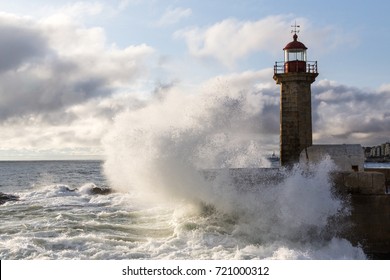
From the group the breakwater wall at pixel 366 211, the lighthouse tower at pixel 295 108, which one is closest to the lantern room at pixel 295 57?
the lighthouse tower at pixel 295 108

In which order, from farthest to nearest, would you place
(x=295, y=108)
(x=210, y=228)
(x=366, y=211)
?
(x=295, y=108)
(x=210, y=228)
(x=366, y=211)

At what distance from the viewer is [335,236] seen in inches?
340

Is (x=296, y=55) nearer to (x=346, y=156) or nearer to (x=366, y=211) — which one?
(x=346, y=156)

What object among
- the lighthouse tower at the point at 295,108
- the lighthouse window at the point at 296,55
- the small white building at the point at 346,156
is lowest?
the small white building at the point at 346,156

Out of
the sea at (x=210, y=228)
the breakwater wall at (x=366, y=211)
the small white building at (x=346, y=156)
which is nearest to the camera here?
the sea at (x=210, y=228)

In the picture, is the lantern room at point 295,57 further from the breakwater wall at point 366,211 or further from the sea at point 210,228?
the breakwater wall at point 366,211

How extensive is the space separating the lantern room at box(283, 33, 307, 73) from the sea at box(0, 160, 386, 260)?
3.12 m

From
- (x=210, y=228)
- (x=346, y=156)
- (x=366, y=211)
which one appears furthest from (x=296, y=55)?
(x=210, y=228)

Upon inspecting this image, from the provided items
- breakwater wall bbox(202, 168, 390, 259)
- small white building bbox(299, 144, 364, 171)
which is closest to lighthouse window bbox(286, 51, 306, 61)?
small white building bbox(299, 144, 364, 171)

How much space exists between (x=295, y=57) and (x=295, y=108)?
4.90 ft

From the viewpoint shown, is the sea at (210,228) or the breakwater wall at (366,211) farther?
the breakwater wall at (366,211)

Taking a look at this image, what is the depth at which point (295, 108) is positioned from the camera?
39.1 feet

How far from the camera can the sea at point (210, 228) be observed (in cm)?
773
